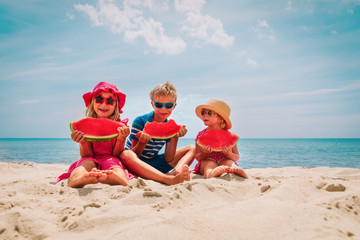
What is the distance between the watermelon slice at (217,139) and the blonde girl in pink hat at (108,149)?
1.10 metres

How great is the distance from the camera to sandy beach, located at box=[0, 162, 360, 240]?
5.23 feet

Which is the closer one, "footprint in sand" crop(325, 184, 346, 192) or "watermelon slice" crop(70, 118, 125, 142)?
"footprint in sand" crop(325, 184, 346, 192)

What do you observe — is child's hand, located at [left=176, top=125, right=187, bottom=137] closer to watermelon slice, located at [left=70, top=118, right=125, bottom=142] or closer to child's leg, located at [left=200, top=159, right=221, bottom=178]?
child's leg, located at [left=200, top=159, right=221, bottom=178]

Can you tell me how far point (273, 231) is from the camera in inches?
62.5

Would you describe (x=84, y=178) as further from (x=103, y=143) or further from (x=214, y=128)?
(x=214, y=128)

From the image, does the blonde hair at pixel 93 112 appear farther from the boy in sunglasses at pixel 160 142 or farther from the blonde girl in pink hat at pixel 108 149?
the boy in sunglasses at pixel 160 142

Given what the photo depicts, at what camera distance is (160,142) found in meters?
4.68

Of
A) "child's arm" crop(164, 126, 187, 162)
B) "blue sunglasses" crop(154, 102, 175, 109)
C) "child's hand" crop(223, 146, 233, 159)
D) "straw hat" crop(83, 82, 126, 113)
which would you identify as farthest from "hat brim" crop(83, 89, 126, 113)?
"child's hand" crop(223, 146, 233, 159)

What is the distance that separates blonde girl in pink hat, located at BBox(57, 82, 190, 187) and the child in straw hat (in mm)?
1088

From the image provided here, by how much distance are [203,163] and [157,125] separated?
3.83ft

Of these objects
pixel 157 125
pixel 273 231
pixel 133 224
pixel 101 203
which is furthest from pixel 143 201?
pixel 157 125

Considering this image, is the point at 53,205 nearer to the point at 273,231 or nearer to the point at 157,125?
the point at 273,231

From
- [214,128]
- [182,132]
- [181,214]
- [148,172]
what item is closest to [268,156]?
[214,128]

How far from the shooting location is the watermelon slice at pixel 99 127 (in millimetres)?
3785
